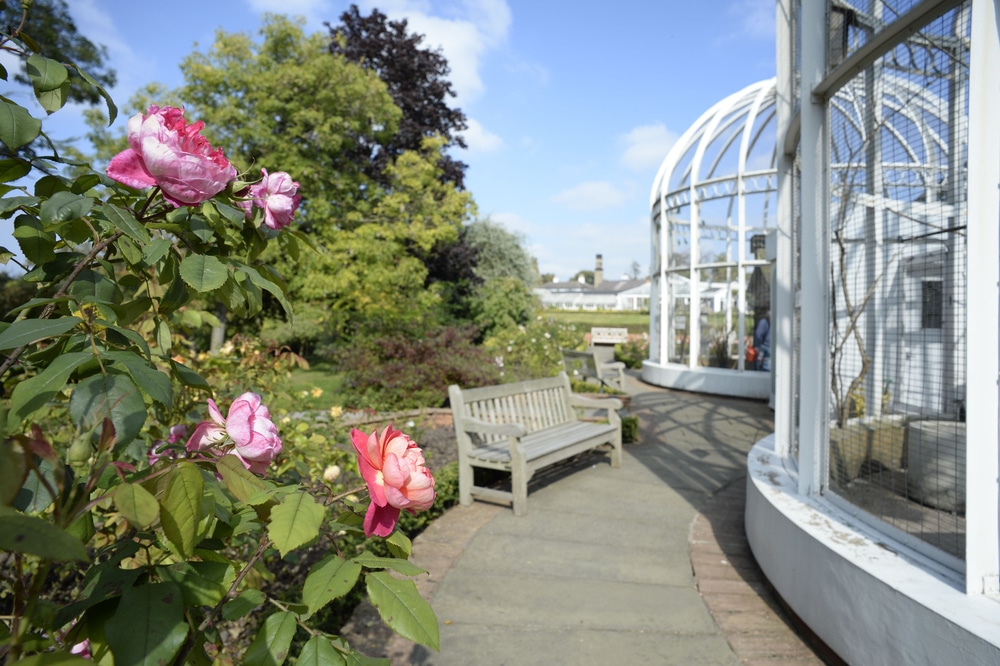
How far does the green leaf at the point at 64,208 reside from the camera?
96cm

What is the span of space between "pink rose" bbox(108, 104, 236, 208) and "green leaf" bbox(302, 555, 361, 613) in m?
0.59

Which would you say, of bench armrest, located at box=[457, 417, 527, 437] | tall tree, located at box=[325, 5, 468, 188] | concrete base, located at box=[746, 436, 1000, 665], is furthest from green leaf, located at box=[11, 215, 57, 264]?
tall tree, located at box=[325, 5, 468, 188]

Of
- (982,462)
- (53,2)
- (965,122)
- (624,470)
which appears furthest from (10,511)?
(53,2)

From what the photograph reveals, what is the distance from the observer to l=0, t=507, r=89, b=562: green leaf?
545mm

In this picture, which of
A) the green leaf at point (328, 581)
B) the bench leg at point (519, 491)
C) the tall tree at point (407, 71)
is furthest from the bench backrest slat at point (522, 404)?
the tall tree at point (407, 71)

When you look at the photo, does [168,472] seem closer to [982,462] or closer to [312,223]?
[982,462]

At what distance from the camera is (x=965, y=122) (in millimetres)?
2309

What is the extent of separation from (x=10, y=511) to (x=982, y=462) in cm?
261

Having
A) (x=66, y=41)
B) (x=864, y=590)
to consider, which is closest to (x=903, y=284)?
(x=864, y=590)

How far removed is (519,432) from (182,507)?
4.05m

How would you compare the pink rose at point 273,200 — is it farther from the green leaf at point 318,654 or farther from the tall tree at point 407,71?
the tall tree at point 407,71

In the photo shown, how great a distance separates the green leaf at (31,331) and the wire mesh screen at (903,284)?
9.13ft

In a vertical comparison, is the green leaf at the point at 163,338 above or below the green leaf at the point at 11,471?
above

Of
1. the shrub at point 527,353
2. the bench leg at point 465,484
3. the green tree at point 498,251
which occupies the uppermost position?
the green tree at point 498,251
